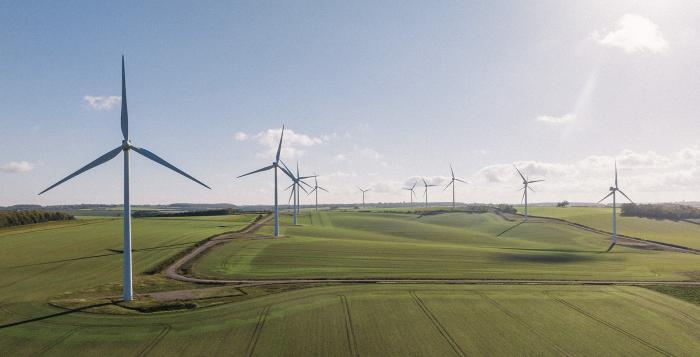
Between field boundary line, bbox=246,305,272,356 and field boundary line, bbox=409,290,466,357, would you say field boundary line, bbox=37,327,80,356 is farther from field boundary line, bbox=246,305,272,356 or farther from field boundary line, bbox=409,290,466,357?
field boundary line, bbox=409,290,466,357

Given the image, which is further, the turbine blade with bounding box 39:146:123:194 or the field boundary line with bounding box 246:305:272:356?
the turbine blade with bounding box 39:146:123:194

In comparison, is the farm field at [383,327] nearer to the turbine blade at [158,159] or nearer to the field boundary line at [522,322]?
the field boundary line at [522,322]

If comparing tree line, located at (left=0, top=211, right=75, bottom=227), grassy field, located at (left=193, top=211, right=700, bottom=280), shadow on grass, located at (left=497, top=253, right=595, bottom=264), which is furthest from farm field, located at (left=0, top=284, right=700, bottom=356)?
tree line, located at (left=0, top=211, right=75, bottom=227)

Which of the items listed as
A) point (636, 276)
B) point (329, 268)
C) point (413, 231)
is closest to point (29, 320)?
point (329, 268)

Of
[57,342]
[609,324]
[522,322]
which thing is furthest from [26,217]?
[609,324]

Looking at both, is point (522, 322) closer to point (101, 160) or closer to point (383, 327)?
point (383, 327)

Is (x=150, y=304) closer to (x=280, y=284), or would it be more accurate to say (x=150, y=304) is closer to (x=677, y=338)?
(x=280, y=284)
